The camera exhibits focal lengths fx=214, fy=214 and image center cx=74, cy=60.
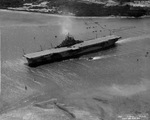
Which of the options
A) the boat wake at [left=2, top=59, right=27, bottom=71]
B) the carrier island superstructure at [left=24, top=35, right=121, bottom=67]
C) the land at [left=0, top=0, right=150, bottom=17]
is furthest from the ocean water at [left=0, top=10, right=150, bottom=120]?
the land at [left=0, top=0, right=150, bottom=17]

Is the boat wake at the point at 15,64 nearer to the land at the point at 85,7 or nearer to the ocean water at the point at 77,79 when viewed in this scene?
the ocean water at the point at 77,79

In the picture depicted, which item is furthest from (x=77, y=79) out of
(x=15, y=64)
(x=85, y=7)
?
(x=85, y=7)

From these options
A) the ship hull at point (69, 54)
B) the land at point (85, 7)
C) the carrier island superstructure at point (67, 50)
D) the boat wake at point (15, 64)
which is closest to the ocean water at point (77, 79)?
the boat wake at point (15, 64)

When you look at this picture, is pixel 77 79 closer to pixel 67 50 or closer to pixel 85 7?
pixel 67 50

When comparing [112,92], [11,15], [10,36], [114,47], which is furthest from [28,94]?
[11,15]

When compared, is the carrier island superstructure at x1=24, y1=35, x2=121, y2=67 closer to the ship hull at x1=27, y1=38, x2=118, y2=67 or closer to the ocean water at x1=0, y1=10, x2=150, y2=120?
the ship hull at x1=27, y1=38, x2=118, y2=67
